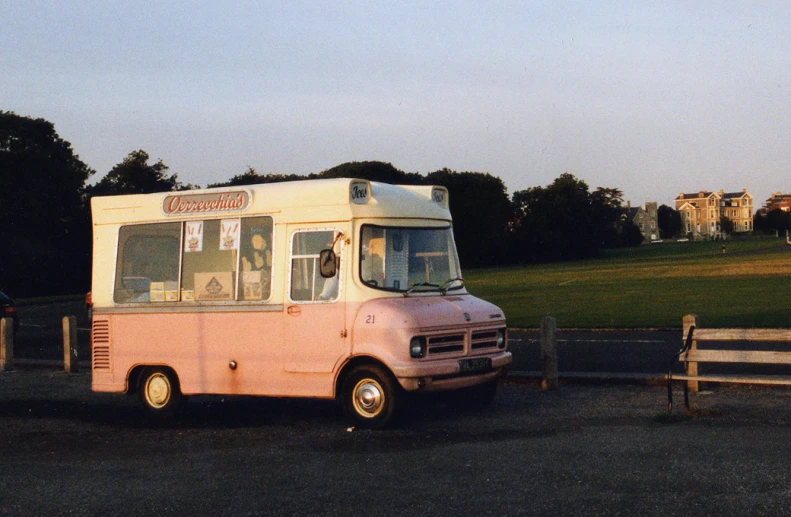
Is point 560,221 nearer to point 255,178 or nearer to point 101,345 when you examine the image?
point 255,178

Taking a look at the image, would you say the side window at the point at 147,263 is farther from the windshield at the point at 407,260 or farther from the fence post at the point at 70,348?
the fence post at the point at 70,348

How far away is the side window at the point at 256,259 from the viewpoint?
41.0 ft

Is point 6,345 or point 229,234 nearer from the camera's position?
point 229,234

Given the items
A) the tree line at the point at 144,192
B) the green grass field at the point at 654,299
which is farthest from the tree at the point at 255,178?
the green grass field at the point at 654,299

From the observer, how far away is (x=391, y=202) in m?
12.1

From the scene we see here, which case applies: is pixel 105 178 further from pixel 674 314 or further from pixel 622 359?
pixel 622 359

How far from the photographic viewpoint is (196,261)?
518 inches

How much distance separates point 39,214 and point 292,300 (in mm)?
58126

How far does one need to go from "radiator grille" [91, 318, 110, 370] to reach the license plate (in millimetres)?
5102

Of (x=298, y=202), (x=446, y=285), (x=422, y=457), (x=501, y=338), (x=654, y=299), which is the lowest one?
(x=422, y=457)

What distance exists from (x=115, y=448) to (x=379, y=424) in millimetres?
2882

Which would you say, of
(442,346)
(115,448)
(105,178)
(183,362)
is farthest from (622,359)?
(105,178)

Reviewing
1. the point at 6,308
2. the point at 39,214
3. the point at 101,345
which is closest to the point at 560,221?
the point at 39,214

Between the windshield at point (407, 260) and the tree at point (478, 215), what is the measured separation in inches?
3301
